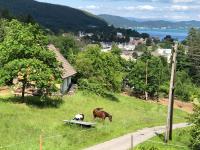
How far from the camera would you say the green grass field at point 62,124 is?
31347 millimetres

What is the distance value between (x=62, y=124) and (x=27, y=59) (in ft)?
27.9

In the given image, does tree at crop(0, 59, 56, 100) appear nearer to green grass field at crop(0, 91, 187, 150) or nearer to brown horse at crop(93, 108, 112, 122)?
green grass field at crop(0, 91, 187, 150)

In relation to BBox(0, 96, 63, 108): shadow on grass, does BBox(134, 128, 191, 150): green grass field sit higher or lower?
lower

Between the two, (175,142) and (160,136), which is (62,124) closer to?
(160,136)

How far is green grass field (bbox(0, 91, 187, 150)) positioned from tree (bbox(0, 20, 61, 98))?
2.52m

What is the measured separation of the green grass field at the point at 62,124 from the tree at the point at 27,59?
252cm

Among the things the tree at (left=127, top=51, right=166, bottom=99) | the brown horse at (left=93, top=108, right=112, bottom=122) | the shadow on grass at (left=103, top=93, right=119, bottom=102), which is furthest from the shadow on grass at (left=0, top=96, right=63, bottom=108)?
the tree at (left=127, top=51, right=166, bottom=99)

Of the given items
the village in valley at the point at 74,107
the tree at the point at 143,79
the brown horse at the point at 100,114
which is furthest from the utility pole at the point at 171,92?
the tree at the point at 143,79

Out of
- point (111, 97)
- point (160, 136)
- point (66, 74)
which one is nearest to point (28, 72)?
point (160, 136)

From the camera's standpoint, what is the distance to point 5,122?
115 feet

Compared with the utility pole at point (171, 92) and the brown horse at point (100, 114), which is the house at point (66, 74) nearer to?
the brown horse at point (100, 114)

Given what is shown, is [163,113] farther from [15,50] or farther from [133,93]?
[15,50]

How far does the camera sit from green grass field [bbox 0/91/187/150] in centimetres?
3135

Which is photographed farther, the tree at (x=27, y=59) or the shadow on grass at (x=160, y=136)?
the tree at (x=27, y=59)
